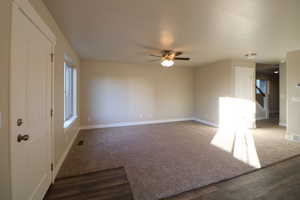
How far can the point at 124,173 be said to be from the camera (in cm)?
237

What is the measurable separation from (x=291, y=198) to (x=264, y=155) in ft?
4.45

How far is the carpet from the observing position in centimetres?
214

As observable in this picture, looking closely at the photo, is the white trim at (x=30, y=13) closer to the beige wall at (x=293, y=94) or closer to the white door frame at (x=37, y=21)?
the white door frame at (x=37, y=21)

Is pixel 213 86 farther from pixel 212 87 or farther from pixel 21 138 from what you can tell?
pixel 21 138

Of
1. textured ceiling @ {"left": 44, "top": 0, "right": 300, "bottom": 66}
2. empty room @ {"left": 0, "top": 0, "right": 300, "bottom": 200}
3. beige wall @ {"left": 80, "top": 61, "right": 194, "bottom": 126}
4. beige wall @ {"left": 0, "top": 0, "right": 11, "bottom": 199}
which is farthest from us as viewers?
beige wall @ {"left": 80, "top": 61, "right": 194, "bottom": 126}

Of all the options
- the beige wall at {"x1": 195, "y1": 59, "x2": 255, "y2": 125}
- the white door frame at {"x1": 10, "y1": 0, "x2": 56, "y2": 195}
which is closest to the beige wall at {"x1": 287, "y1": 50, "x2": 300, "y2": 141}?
the beige wall at {"x1": 195, "y1": 59, "x2": 255, "y2": 125}

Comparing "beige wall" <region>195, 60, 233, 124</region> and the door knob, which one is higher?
"beige wall" <region>195, 60, 233, 124</region>

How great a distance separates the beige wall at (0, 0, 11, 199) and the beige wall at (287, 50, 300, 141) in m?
5.84

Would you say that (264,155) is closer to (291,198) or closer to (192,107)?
(291,198)

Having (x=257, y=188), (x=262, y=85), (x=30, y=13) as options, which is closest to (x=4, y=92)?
(x=30, y=13)

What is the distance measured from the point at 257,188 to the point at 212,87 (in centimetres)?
435

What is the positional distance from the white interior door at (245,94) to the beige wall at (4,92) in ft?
19.0

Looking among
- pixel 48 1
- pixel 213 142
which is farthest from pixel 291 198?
pixel 48 1

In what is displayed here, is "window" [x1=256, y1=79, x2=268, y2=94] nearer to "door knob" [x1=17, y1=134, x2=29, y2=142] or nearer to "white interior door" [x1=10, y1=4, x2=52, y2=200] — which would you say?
"white interior door" [x1=10, y1=4, x2=52, y2=200]
